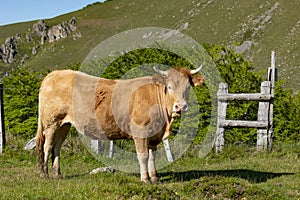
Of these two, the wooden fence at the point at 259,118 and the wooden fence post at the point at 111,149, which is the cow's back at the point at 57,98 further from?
the wooden fence at the point at 259,118

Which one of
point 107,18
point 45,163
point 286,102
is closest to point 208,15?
point 107,18

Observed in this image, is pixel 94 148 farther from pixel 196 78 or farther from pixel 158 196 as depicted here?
pixel 158 196

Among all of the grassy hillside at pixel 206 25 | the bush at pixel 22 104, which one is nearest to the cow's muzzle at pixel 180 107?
the bush at pixel 22 104

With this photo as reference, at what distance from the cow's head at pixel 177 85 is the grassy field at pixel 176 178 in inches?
52.4

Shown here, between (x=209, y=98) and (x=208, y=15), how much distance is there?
322ft

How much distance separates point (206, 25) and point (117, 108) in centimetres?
9815

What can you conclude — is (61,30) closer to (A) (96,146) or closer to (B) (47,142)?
(A) (96,146)

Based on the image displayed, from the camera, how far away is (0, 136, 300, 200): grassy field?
659 cm

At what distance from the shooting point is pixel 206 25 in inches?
4112

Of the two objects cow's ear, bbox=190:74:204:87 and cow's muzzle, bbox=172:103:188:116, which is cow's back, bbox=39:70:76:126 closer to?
cow's muzzle, bbox=172:103:188:116

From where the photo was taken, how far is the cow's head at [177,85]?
816 cm

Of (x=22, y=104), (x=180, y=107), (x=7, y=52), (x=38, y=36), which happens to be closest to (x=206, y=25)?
(x=38, y=36)

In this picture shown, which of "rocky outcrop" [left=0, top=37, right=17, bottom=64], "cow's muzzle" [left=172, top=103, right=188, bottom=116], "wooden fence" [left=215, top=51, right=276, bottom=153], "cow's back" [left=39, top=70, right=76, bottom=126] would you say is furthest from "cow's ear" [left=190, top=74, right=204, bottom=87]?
"rocky outcrop" [left=0, top=37, right=17, bottom=64]

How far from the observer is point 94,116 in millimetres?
8992
